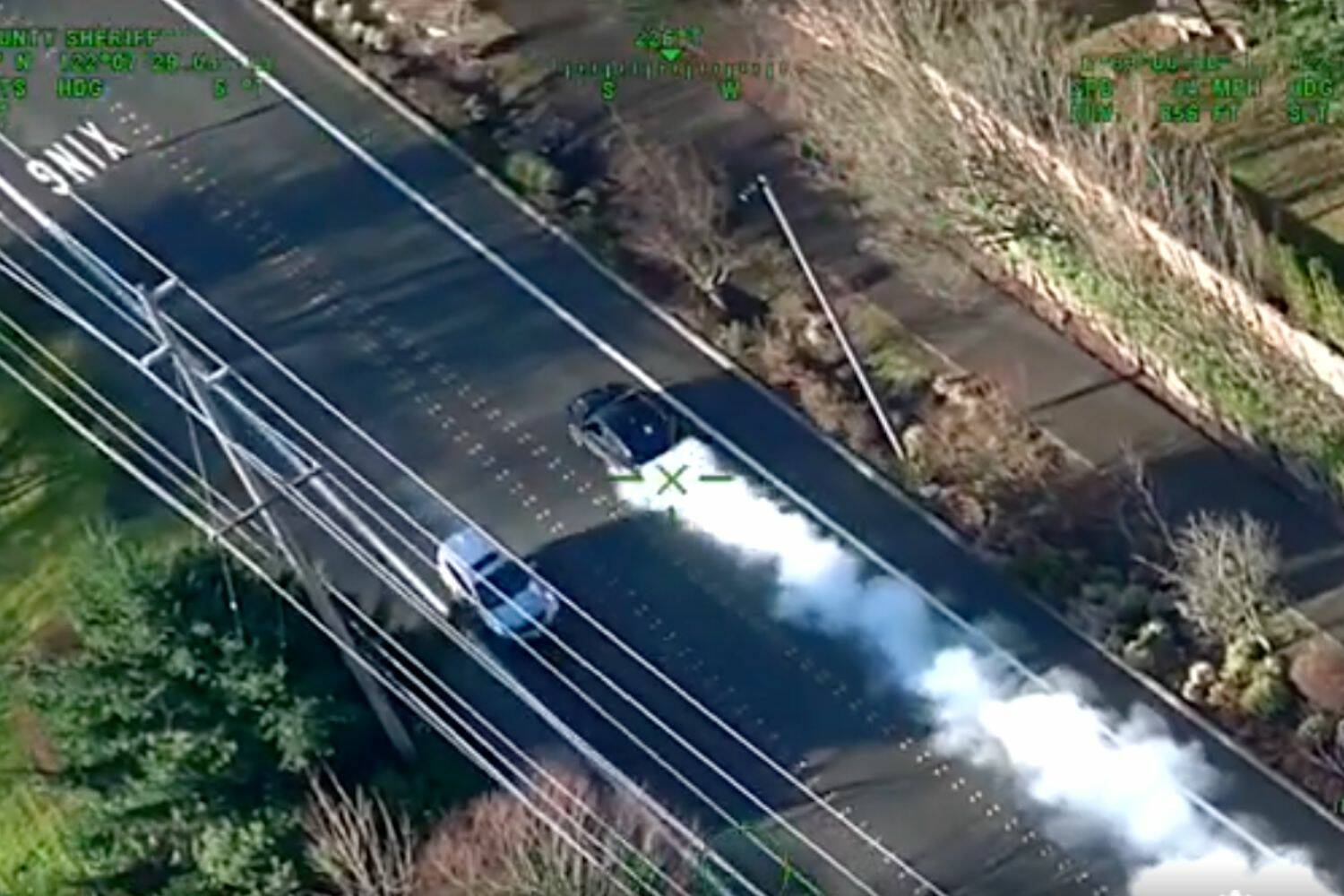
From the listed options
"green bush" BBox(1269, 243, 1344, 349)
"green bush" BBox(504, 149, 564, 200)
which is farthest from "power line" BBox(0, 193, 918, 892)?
"green bush" BBox(1269, 243, 1344, 349)

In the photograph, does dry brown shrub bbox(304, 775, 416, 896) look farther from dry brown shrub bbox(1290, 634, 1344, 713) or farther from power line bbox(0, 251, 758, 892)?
dry brown shrub bbox(1290, 634, 1344, 713)

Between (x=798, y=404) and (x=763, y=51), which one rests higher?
(x=763, y=51)

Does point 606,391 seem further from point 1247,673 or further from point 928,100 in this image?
point 1247,673

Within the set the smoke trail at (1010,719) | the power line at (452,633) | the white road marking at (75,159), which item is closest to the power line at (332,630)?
the power line at (452,633)

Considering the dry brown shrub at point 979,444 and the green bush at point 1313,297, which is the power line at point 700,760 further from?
the green bush at point 1313,297

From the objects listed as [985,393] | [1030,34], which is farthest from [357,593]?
[1030,34]

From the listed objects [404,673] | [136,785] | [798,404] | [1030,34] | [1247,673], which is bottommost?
[136,785]
